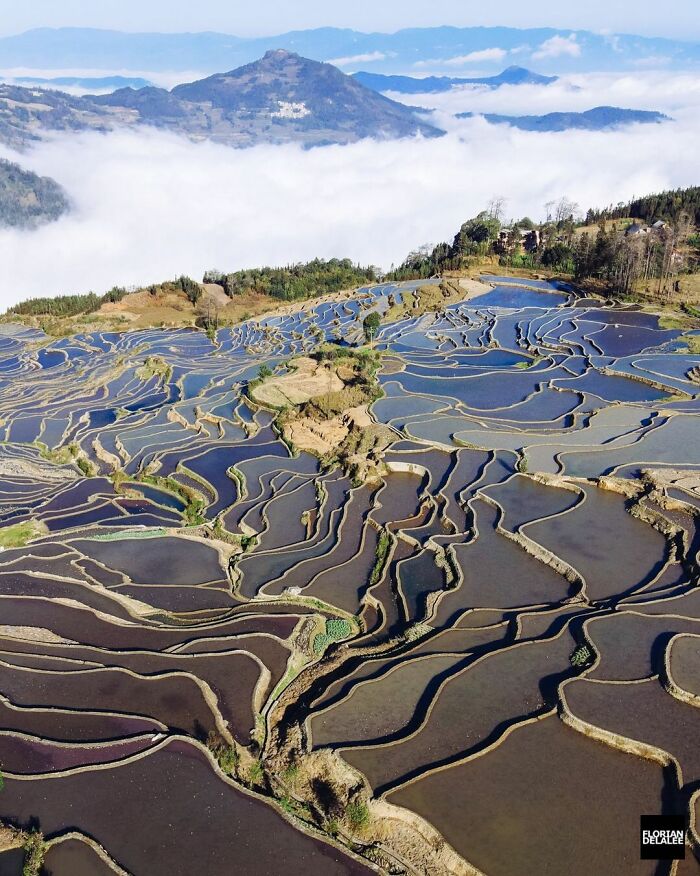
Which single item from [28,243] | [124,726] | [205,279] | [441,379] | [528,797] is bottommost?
[528,797]

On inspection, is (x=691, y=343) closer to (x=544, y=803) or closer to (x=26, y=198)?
(x=544, y=803)

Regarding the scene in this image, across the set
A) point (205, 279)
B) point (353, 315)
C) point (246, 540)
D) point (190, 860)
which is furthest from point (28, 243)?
point (190, 860)

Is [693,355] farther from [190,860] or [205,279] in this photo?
[205,279]

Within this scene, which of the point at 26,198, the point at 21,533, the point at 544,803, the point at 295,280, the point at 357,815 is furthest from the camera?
the point at 26,198

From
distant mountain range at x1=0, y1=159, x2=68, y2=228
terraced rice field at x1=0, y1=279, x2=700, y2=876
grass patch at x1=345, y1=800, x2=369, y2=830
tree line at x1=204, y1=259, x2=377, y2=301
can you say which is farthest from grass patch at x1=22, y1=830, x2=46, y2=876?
distant mountain range at x1=0, y1=159, x2=68, y2=228

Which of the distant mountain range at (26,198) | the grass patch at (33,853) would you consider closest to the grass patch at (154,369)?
the grass patch at (33,853)

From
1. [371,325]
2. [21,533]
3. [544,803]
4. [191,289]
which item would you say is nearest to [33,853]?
[544,803]

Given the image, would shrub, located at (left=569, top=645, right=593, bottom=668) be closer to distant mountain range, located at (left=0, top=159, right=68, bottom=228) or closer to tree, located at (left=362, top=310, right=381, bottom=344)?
tree, located at (left=362, top=310, right=381, bottom=344)
